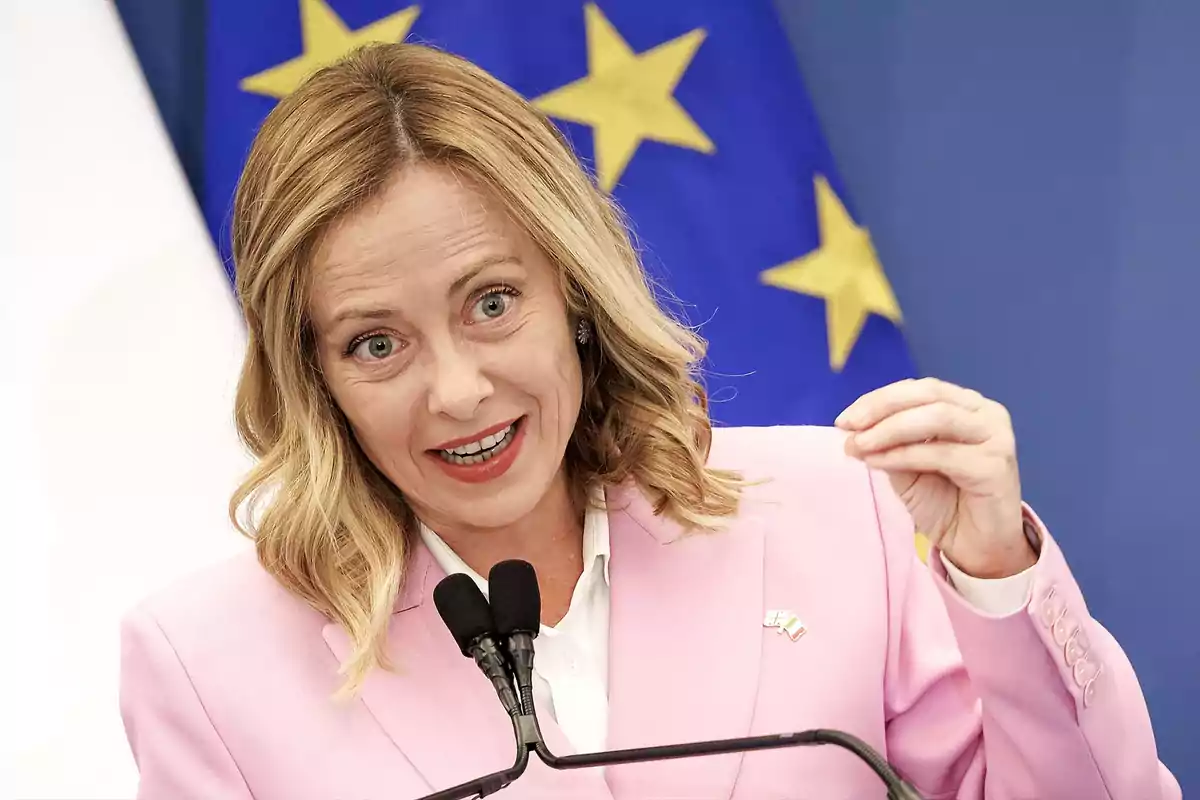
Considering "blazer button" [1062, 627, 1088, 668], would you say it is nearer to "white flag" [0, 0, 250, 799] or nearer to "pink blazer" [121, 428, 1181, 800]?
"pink blazer" [121, 428, 1181, 800]

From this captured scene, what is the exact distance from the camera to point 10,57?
1.83 meters

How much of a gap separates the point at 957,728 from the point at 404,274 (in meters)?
0.75

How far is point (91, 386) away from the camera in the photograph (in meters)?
1.82

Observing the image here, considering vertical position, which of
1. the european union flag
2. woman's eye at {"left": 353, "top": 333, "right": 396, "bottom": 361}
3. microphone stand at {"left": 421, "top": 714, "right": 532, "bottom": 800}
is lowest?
microphone stand at {"left": 421, "top": 714, "right": 532, "bottom": 800}

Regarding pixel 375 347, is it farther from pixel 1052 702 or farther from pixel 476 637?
pixel 1052 702

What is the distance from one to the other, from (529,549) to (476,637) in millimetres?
511

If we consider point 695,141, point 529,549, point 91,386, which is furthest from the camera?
point 695,141

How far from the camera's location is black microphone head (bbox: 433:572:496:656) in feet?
3.32

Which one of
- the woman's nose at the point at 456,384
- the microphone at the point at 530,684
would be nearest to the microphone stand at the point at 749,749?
the microphone at the point at 530,684

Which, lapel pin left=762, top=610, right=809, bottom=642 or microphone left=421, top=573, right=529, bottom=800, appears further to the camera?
lapel pin left=762, top=610, right=809, bottom=642

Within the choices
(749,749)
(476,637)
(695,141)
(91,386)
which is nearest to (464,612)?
(476,637)

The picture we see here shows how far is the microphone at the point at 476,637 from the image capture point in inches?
39.4

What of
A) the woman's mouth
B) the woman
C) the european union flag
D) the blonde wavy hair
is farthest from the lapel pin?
the european union flag

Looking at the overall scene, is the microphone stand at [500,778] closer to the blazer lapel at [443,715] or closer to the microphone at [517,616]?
the microphone at [517,616]
